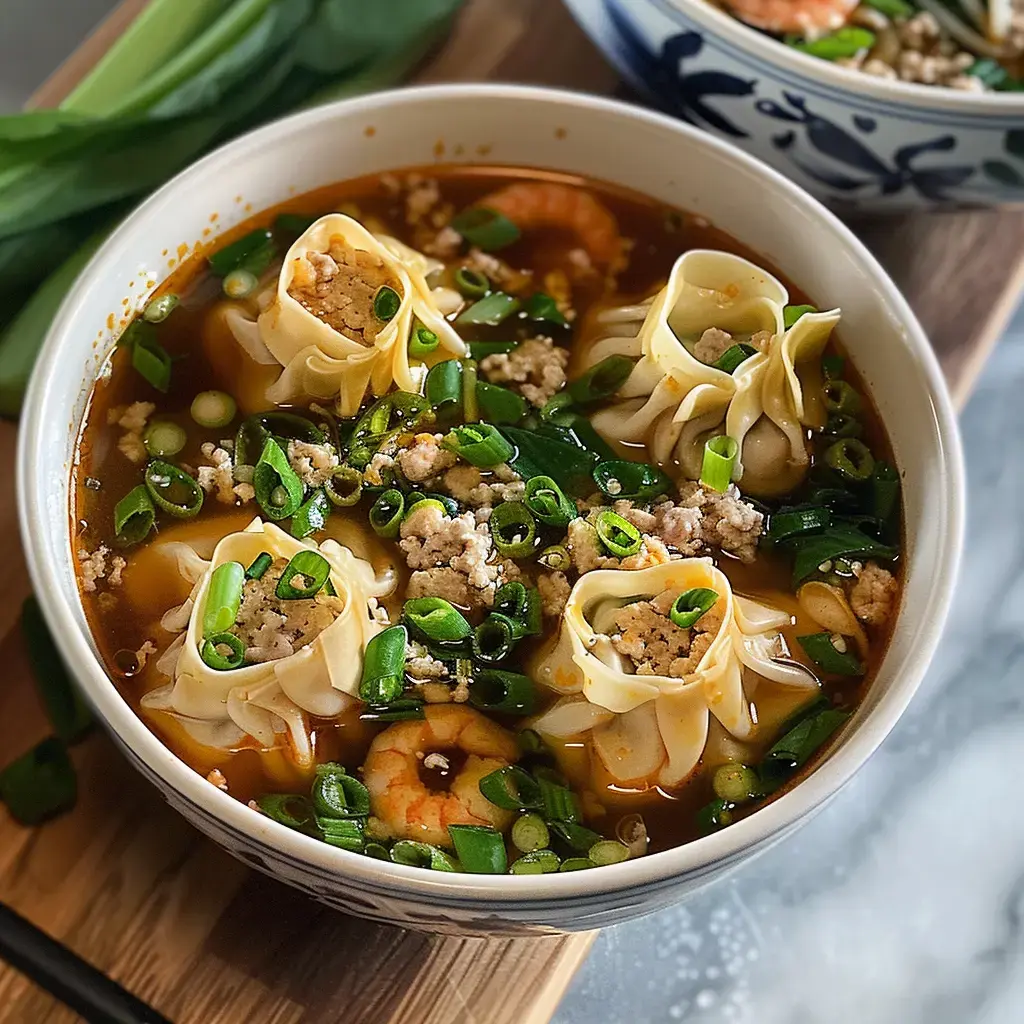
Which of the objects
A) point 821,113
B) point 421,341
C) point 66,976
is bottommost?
point 66,976

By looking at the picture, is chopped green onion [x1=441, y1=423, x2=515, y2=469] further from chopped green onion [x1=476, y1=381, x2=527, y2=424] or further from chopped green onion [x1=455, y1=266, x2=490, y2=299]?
chopped green onion [x1=455, y1=266, x2=490, y2=299]

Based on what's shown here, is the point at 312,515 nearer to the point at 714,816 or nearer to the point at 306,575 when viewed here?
the point at 306,575

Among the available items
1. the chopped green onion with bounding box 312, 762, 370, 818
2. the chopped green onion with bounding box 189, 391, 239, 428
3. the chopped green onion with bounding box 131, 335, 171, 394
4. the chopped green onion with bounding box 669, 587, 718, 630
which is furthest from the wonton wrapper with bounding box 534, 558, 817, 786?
the chopped green onion with bounding box 131, 335, 171, 394

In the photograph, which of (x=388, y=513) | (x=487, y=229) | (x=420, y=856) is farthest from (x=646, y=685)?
(x=487, y=229)

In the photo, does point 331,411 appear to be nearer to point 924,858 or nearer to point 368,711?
point 368,711

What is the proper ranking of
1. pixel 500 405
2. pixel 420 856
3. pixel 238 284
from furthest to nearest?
pixel 238 284, pixel 500 405, pixel 420 856

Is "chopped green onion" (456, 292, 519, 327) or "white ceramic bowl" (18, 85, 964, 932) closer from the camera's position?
"white ceramic bowl" (18, 85, 964, 932)
